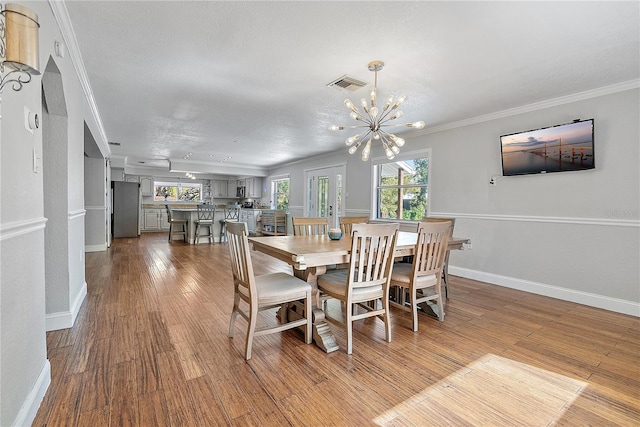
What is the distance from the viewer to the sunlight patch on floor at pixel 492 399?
1.47 meters

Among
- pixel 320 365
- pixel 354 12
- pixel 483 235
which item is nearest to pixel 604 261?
pixel 483 235

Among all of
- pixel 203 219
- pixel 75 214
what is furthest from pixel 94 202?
pixel 75 214

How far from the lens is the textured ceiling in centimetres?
191

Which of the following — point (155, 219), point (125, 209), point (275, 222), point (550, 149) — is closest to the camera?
point (550, 149)

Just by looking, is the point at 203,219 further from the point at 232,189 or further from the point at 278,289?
the point at 278,289

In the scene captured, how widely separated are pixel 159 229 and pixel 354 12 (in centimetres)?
1018

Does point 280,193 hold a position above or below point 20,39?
below

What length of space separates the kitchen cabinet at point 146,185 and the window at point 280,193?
163 inches

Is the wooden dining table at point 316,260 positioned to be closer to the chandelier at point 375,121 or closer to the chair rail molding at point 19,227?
the chandelier at point 375,121

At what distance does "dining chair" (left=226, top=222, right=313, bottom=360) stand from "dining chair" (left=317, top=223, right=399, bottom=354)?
253 millimetres

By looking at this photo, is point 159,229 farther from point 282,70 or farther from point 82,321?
point 282,70

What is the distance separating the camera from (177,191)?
35.4ft

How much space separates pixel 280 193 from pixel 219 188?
331 centimetres

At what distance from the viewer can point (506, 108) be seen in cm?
375
